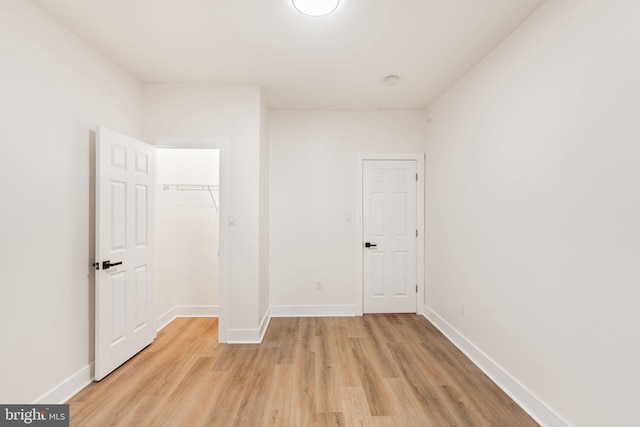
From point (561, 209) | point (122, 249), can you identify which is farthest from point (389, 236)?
point (122, 249)

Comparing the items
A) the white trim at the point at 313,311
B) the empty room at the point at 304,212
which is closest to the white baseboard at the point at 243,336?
the empty room at the point at 304,212

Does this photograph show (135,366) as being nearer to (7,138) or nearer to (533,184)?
(7,138)

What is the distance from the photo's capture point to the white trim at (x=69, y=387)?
1871 mm

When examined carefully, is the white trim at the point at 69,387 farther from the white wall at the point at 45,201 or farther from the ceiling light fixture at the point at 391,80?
the ceiling light fixture at the point at 391,80

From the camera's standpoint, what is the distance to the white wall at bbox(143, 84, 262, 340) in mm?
2924

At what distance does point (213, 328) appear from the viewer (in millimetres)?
3305

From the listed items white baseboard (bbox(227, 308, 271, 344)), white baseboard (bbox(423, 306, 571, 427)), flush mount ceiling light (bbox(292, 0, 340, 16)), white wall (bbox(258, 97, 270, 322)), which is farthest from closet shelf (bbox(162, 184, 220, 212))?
white baseboard (bbox(423, 306, 571, 427))

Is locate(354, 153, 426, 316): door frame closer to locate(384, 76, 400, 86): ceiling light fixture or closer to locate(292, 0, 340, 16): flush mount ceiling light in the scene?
locate(384, 76, 400, 86): ceiling light fixture

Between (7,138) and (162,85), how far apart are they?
5.30 feet

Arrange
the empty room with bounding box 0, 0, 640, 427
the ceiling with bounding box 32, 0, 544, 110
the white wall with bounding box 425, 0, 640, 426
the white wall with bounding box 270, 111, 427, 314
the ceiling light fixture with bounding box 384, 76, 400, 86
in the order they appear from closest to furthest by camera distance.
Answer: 1. the white wall with bounding box 425, 0, 640, 426
2. the empty room with bounding box 0, 0, 640, 427
3. the ceiling with bounding box 32, 0, 544, 110
4. the ceiling light fixture with bounding box 384, 76, 400, 86
5. the white wall with bounding box 270, 111, 427, 314

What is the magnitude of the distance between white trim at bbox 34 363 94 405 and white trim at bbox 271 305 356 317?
1.90 metres

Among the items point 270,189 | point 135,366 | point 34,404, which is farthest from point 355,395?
point 270,189

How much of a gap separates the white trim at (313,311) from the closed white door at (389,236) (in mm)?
264

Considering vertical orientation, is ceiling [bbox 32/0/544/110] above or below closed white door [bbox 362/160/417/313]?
above
